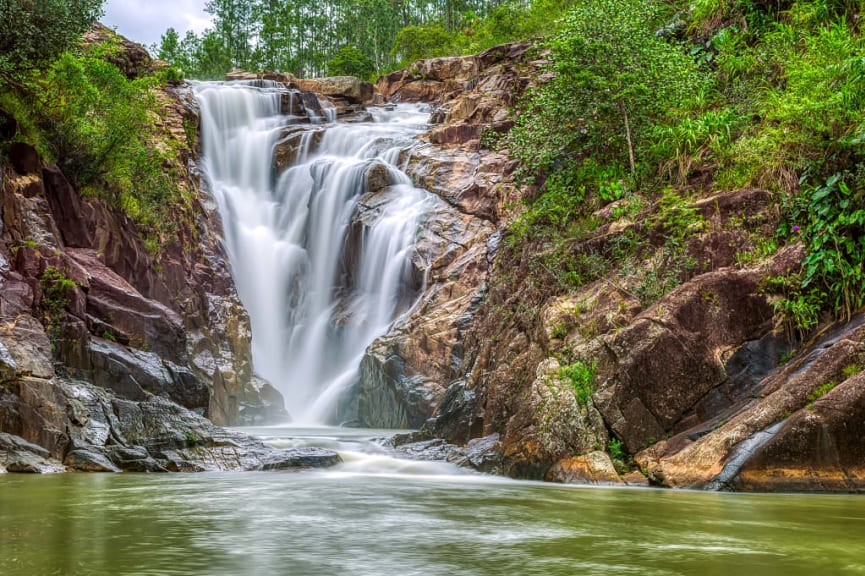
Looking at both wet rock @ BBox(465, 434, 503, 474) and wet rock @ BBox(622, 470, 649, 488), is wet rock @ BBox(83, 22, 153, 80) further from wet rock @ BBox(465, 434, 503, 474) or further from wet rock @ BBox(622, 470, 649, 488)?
wet rock @ BBox(622, 470, 649, 488)

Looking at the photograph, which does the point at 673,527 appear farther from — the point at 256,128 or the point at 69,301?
the point at 256,128

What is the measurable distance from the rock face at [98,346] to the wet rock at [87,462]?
2cm

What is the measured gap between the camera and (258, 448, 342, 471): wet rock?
1264 cm

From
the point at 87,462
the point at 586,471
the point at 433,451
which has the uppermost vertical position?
the point at 87,462

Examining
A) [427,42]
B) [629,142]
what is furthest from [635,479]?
[427,42]

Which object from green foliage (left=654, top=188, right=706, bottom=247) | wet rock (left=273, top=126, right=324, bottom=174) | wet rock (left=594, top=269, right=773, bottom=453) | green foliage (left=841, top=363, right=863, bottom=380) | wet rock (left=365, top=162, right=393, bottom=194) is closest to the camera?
green foliage (left=841, top=363, right=863, bottom=380)

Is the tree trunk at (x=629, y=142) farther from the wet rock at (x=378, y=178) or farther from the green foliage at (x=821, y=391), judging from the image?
the wet rock at (x=378, y=178)

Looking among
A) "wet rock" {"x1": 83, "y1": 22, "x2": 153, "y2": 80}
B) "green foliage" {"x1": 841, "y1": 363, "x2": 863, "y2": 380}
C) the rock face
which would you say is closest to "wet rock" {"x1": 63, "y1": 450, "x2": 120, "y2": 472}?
the rock face

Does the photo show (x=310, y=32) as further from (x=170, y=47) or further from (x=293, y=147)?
(x=293, y=147)

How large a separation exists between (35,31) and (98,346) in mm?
6997

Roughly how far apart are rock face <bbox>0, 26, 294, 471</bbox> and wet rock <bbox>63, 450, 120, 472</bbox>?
19 mm

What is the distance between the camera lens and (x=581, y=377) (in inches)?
439

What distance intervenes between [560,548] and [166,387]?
1101 cm

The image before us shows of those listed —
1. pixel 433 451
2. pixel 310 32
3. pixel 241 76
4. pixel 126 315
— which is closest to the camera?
pixel 433 451
